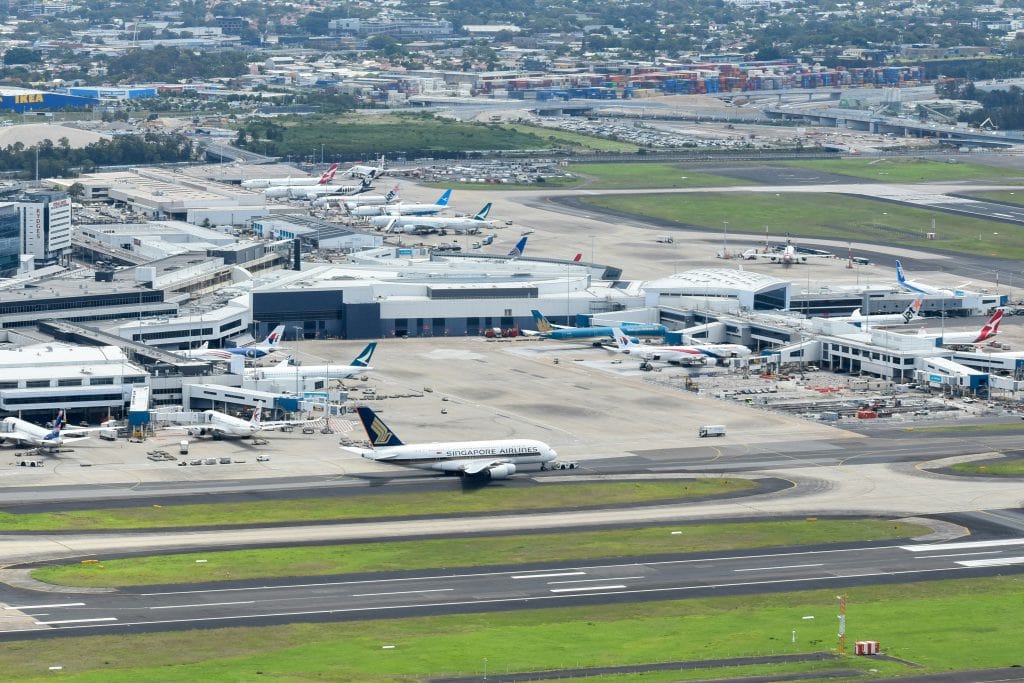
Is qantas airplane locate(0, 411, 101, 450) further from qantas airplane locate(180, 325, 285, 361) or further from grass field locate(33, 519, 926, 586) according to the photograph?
grass field locate(33, 519, 926, 586)

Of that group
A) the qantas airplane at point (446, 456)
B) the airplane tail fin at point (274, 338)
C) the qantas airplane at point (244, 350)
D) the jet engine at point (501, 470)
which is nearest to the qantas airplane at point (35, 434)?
the qantas airplane at point (446, 456)

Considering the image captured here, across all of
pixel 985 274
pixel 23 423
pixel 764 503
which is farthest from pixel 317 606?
pixel 985 274

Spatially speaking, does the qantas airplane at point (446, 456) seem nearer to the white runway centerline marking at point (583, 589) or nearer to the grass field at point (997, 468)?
the white runway centerline marking at point (583, 589)

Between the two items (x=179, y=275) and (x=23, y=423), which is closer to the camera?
(x=23, y=423)

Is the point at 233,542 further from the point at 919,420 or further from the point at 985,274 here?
the point at 985,274

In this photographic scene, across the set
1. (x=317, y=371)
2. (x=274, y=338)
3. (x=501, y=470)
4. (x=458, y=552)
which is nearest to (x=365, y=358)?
(x=317, y=371)

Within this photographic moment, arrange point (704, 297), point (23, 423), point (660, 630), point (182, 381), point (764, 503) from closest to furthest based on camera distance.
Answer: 1. point (660, 630)
2. point (764, 503)
3. point (23, 423)
4. point (182, 381)
5. point (704, 297)
